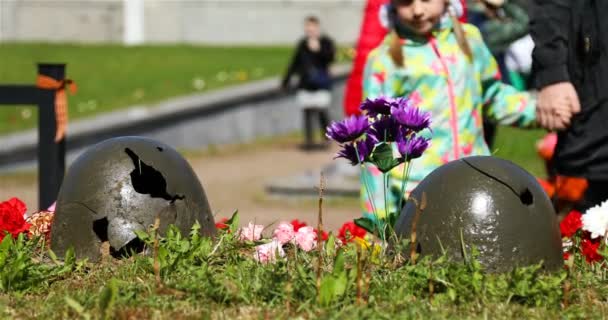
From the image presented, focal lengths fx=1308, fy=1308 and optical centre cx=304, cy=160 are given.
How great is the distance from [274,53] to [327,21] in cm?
738

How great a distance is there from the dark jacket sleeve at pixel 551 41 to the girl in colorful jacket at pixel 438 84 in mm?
350

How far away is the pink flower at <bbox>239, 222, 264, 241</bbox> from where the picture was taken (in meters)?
5.02

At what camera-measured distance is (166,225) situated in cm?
478

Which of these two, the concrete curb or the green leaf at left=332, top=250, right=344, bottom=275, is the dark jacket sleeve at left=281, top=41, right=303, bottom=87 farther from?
the green leaf at left=332, top=250, right=344, bottom=275

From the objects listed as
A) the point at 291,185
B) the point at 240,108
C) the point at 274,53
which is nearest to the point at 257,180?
the point at 291,185

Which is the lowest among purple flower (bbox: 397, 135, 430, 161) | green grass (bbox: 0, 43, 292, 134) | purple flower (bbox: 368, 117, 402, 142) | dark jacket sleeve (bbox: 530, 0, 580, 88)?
green grass (bbox: 0, 43, 292, 134)

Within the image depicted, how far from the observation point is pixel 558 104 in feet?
18.9

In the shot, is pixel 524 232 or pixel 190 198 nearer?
pixel 524 232

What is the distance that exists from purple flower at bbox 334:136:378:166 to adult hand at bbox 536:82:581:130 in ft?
4.53

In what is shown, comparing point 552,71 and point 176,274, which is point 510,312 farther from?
point 552,71

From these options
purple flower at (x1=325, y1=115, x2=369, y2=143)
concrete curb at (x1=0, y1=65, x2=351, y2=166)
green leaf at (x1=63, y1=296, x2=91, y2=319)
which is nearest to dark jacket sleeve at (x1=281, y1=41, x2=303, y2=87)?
concrete curb at (x1=0, y1=65, x2=351, y2=166)

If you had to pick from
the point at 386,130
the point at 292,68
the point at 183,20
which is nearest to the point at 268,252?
the point at 386,130

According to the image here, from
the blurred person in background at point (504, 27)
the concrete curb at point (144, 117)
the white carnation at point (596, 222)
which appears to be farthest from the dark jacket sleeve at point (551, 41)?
the concrete curb at point (144, 117)

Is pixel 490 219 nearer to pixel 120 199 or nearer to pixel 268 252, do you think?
pixel 268 252
